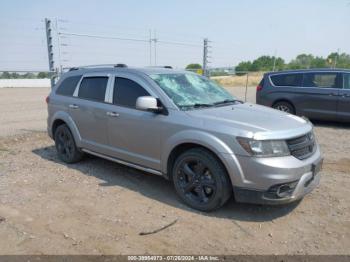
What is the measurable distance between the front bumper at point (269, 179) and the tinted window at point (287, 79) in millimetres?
7245

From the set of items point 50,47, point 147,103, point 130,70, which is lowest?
point 147,103

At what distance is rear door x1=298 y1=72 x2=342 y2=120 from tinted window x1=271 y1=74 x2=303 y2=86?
0.18m

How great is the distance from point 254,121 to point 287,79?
7345 mm

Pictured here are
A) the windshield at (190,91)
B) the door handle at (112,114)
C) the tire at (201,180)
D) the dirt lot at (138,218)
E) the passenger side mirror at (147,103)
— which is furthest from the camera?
the door handle at (112,114)

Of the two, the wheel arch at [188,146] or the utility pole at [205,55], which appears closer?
the wheel arch at [188,146]

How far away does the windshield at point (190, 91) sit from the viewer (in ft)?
15.5

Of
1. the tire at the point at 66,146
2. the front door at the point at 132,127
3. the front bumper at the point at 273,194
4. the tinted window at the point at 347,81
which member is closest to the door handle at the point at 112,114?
the front door at the point at 132,127

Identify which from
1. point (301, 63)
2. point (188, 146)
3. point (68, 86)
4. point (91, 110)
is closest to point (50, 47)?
point (68, 86)

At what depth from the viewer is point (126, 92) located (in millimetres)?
5195

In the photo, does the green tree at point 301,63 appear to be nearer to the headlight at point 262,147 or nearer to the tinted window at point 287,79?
the tinted window at point 287,79

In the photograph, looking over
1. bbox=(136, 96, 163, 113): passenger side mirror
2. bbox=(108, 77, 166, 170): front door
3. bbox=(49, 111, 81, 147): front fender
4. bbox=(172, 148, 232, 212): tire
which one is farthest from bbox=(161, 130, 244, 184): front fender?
bbox=(49, 111, 81, 147): front fender

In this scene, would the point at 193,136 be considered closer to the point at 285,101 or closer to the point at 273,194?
the point at 273,194

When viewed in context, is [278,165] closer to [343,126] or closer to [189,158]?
[189,158]

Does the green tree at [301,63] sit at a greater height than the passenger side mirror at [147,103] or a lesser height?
greater
